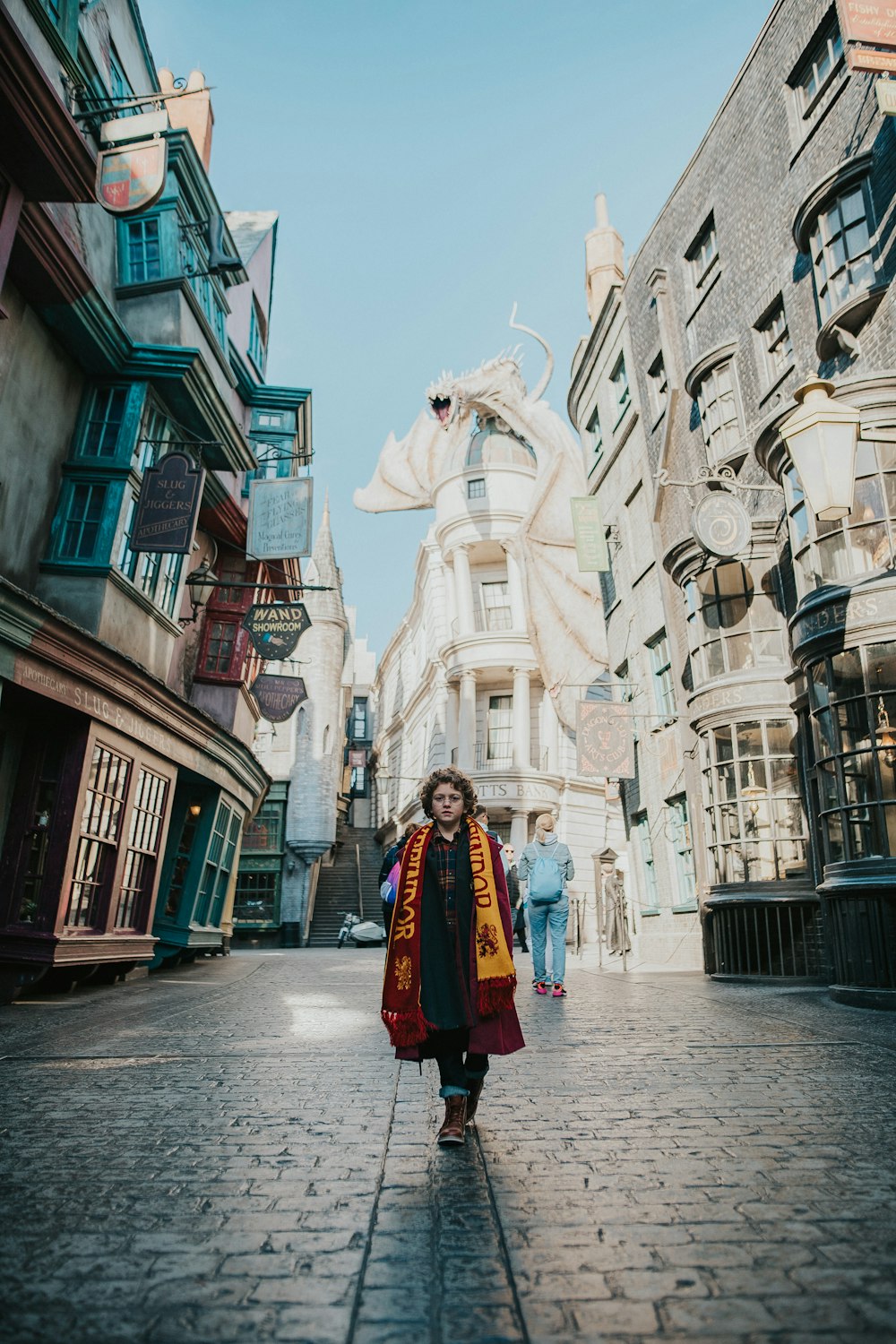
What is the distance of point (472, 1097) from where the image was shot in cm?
430

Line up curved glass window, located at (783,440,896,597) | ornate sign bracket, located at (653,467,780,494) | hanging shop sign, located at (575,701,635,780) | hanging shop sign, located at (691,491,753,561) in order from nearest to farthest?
curved glass window, located at (783,440,896,597) < ornate sign bracket, located at (653,467,780,494) < hanging shop sign, located at (691,491,753,561) < hanging shop sign, located at (575,701,635,780)

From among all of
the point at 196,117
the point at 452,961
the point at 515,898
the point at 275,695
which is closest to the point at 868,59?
the point at 452,961

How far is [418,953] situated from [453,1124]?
725mm

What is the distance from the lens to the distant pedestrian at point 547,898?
32.1 ft

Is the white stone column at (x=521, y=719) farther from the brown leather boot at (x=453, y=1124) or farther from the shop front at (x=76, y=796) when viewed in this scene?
the brown leather boot at (x=453, y=1124)

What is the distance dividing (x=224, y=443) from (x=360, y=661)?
194 ft

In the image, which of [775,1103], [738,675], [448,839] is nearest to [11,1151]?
[448,839]

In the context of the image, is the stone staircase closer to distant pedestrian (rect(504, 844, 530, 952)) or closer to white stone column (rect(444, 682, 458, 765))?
white stone column (rect(444, 682, 458, 765))

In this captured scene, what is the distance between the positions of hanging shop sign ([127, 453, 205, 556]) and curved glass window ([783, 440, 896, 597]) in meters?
7.63

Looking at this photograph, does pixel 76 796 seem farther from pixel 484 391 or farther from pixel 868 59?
pixel 484 391

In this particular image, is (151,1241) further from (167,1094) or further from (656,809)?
(656,809)

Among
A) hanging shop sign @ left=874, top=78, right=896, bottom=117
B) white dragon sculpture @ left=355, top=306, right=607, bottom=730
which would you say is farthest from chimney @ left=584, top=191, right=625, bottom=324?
hanging shop sign @ left=874, top=78, right=896, bottom=117

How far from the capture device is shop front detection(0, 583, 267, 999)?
9.50 m

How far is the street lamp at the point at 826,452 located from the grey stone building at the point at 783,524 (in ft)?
0.49
